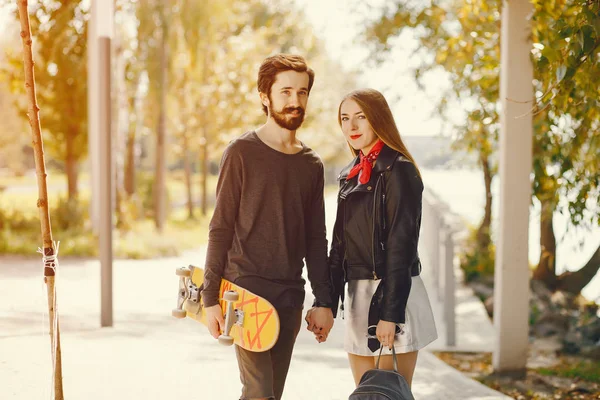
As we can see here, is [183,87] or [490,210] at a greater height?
[183,87]

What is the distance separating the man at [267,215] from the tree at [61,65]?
14.2 m

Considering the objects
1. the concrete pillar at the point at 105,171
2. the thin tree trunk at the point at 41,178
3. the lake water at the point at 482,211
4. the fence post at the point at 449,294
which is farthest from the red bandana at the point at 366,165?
the lake water at the point at 482,211

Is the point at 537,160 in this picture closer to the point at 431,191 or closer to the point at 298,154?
the point at 298,154

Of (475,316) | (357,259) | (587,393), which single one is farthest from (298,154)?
(475,316)

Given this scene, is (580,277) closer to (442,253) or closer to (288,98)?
(442,253)

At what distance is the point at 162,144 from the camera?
18.5 meters

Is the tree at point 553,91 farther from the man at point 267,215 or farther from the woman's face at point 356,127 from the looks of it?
the man at point 267,215

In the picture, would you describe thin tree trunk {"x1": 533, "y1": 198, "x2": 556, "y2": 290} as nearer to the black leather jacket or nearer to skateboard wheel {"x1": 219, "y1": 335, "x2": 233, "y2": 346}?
the black leather jacket

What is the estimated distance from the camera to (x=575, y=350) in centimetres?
920

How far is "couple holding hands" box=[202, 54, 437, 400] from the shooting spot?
137 inches

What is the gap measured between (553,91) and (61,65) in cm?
1322

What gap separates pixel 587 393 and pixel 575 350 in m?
2.35

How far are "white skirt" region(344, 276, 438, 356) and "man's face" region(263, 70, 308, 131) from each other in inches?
29.5

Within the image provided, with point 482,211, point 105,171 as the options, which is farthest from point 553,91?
point 482,211
